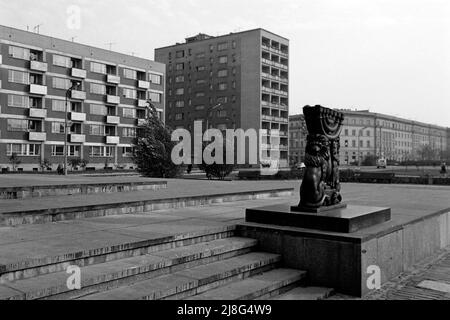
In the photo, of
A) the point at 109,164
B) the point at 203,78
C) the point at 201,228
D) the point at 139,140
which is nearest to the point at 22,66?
the point at 109,164

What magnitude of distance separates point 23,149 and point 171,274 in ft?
176

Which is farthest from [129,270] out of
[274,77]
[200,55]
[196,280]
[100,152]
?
[200,55]

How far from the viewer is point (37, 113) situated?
5297 centimetres

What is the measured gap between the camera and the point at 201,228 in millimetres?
6398

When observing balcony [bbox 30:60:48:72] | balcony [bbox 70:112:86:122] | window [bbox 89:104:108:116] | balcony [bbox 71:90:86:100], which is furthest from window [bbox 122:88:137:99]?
balcony [bbox 30:60:48:72]

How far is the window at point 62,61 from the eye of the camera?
55491mm

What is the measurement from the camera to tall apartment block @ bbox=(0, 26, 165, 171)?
5094cm

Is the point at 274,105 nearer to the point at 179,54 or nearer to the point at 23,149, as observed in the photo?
the point at 179,54

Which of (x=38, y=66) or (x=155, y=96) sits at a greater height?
(x=38, y=66)

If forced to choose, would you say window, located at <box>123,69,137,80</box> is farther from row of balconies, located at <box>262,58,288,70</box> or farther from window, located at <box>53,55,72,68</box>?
row of balconies, located at <box>262,58,288,70</box>

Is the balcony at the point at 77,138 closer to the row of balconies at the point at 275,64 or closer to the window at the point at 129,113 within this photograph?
the window at the point at 129,113

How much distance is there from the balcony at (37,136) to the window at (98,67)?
12.9 meters

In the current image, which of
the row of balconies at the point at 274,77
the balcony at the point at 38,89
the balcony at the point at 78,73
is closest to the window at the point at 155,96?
the balcony at the point at 78,73
